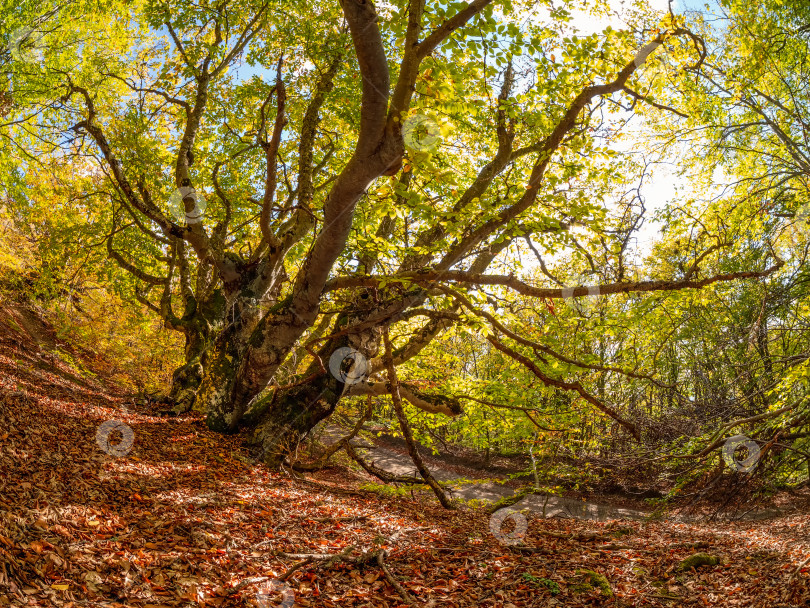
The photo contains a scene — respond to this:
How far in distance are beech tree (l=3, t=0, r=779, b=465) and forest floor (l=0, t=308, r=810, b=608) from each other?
1430mm

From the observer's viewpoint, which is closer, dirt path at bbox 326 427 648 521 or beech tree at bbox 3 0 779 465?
beech tree at bbox 3 0 779 465

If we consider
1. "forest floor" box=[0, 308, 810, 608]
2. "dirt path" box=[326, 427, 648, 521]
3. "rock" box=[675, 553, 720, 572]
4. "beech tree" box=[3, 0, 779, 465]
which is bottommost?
"dirt path" box=[326, 427, 648, 521]

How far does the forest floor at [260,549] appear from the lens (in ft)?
9.51

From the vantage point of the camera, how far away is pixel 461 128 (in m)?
7.44

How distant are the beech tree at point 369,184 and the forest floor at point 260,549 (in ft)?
4.69

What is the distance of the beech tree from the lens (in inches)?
171

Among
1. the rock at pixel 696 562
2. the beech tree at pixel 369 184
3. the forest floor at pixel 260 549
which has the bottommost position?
the forest floor at pixel 260 549

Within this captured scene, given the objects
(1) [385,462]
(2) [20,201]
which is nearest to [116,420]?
(2) [20,201]

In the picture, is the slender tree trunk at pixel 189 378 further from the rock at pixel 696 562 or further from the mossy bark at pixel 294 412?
the rock at pixel 696 562

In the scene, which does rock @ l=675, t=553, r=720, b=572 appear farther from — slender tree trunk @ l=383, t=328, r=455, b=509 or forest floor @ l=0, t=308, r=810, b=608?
slender tree trunk @ l=383, t=328, r=455, b=509

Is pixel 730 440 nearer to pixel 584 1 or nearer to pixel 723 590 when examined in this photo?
pixel 723 590

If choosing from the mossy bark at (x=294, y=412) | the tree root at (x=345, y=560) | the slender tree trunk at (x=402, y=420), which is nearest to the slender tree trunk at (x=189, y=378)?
the mossy bark at (x=294, y=412)

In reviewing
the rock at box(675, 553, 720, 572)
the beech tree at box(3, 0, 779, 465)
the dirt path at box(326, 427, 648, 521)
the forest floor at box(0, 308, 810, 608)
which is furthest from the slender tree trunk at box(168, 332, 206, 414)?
the rock at box(675, 553, 720, 572)

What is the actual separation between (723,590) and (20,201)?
16.3 m
